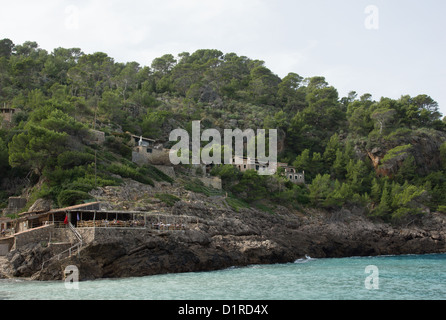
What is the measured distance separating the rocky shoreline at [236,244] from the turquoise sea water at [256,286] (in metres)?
1.89

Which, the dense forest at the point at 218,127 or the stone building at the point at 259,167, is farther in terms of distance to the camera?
the stone building at the point at 259,167

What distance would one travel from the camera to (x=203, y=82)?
100125 mm

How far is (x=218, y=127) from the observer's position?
81.6m

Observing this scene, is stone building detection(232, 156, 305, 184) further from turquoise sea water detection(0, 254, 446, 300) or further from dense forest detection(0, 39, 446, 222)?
turquoise sea water detection(0, 254, 446, 300)

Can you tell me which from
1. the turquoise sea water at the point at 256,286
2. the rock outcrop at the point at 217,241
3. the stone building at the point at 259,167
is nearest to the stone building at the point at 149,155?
the rock outcrop at the point at 217,241

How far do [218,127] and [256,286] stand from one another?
56187mm

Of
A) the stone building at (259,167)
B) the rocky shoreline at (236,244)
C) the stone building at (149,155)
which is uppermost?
the stone building at (149,155)

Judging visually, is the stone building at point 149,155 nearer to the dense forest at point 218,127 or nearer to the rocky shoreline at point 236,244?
the dense forest at point 218,127

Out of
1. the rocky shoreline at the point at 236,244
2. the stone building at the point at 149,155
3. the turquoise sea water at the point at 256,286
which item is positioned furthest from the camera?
the stone building at the point at 149,155

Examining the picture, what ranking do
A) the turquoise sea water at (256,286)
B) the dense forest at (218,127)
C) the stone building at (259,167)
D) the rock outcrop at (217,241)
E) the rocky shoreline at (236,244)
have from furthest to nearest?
the stone building at (259,167), the dense forest at (218,127), the rock outcrop at (217,241), the rocky shoreline at (236,244), the turquoise sea water at (256,286)

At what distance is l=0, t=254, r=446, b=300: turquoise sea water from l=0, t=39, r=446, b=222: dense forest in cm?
1444

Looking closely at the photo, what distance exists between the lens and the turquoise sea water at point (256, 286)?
2381 centimetres

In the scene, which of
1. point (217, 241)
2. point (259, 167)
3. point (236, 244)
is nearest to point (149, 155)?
point (259, 167)

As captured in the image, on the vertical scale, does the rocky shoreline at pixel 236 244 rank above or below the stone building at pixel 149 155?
below
